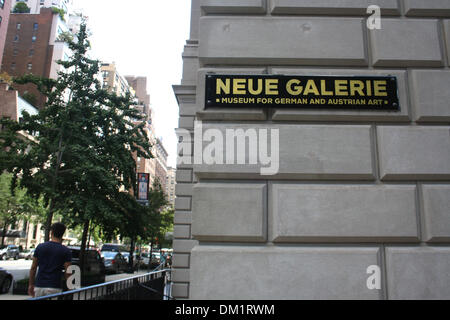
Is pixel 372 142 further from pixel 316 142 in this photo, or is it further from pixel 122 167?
pixel 122 167

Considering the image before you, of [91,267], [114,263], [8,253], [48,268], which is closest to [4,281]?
[91,267]

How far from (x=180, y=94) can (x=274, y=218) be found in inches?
331

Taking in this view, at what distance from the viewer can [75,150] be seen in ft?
63.6

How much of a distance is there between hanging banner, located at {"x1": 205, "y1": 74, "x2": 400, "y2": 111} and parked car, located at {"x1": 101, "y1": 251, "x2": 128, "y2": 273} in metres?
27.0

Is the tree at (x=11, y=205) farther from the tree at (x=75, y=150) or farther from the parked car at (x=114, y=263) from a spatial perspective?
the tree at (x=75, y=150)

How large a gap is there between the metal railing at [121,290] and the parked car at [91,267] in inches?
425

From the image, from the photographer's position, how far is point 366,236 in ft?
15.0

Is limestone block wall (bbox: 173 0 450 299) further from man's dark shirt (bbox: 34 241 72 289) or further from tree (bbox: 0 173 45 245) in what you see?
tree (bbox: 0 173 45 245)

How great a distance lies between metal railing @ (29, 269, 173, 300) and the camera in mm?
5207

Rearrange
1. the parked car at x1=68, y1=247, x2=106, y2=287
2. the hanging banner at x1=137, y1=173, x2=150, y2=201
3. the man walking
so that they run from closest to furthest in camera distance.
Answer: the man walking → the parked car at x1=68, y1=247, x2=106, y2=287 → the hanging banner at x1=137, y1=173, x2=150, y2=201

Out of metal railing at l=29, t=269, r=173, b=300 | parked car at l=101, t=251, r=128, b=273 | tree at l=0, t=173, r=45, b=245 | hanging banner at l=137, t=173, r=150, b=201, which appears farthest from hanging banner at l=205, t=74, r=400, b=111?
tree at l=0, t=173, r=45, b=245

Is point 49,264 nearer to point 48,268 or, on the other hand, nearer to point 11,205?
point 48,268

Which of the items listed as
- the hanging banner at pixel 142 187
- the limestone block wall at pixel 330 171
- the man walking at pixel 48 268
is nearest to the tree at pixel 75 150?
the hanging banner at pixel 142 187

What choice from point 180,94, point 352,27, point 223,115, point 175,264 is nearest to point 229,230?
point 223,115
